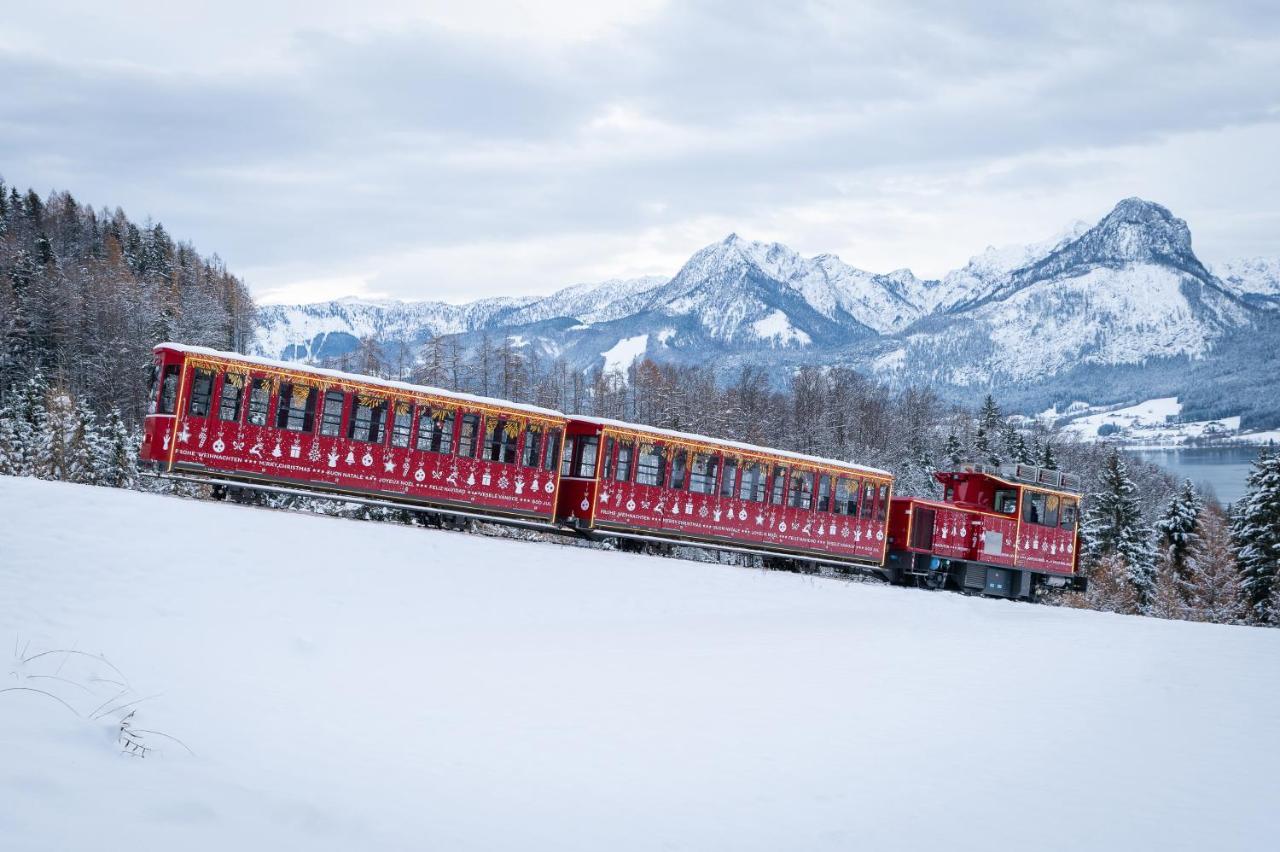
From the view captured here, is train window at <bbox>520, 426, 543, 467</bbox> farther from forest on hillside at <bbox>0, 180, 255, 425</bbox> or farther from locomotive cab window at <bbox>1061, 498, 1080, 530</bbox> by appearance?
forest on hillside at <bbox>0, 180, 255, 425</bbox>

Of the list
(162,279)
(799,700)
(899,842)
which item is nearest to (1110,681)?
(799,700)

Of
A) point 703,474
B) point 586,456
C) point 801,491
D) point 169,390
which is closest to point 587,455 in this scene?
point 586,456

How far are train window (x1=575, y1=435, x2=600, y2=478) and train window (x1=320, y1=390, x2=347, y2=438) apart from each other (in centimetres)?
596

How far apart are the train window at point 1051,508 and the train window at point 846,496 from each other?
323 inches

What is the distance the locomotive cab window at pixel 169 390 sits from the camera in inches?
767

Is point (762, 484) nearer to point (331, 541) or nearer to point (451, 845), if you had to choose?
point (331, 541)

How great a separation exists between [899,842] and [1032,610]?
17760mm

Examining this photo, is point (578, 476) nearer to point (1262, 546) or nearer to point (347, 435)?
point (347, 435)

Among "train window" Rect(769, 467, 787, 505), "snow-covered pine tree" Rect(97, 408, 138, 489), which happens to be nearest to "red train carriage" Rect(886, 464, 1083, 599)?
"train window" Rect(769, 467, 787, 505)

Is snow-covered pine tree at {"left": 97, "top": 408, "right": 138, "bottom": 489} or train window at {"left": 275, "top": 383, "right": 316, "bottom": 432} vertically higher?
train window at {"left": 275, "top": 383, "right": 316, "bottom": 432}

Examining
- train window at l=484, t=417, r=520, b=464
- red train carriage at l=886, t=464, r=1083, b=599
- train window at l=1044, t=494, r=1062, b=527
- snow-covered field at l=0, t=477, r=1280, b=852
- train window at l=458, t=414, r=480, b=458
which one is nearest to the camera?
snow-covered field at l=0, t=477, r=1280, b=852

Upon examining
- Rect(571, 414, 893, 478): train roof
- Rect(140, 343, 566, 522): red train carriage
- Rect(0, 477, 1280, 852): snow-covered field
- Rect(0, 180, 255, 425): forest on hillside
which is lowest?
Rect(0, 477, 1280, 852): snow-covered field

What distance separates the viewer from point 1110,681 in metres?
13.7

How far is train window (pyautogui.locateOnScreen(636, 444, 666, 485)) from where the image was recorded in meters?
24.6
